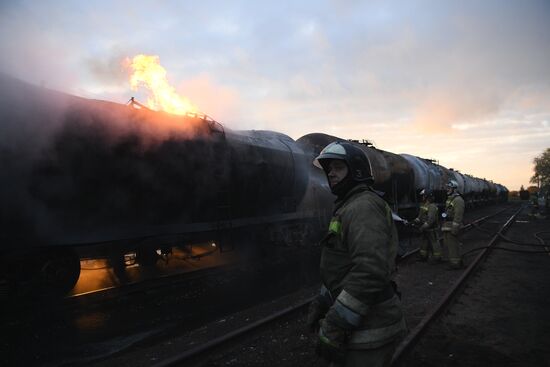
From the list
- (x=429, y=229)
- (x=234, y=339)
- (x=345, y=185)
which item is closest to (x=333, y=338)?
(x=345, y=185)

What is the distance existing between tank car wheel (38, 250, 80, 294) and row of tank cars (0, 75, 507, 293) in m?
0.01

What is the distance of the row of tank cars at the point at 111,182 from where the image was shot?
16.0ft

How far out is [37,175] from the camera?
496 cm

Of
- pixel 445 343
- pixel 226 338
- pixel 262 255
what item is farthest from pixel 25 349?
pixel 262 255

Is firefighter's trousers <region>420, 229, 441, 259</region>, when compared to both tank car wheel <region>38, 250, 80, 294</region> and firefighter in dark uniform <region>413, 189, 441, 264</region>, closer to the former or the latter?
firefighter in dark uniform <region>413, 189, 441, 264</region>

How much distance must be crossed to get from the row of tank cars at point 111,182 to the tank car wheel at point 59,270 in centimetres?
1

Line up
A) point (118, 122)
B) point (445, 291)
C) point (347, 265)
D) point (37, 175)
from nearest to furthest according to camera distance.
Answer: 1. point (347, 265)
2. point (37, 175)
3. point (118, 122)
4. point (445, 291)

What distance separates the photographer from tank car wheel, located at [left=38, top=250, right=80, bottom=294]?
216 inches

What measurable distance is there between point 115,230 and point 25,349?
1.86m

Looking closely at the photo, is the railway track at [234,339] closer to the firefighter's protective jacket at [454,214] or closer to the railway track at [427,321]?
the railway track at [427,321]

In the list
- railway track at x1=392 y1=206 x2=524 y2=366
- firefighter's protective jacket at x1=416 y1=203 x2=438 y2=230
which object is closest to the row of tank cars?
firefighter's protective jacket at x1=416 y1=203 x2=438 y2=230

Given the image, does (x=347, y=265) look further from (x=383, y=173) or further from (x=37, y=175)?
(x=383, y=173)

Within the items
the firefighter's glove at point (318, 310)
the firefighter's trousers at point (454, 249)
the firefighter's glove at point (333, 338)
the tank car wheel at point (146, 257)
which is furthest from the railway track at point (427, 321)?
the tank car wheel at point (146, 257)

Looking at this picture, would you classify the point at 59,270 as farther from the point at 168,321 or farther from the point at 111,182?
the point at 168,321
